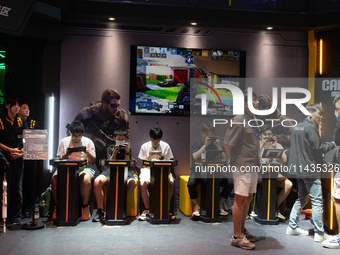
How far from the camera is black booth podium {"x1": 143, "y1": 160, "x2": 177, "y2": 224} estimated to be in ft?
14.9

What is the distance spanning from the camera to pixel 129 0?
18.2 feet

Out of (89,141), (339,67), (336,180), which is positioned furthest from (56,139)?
(339,67)

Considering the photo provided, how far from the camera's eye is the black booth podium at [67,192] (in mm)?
4371

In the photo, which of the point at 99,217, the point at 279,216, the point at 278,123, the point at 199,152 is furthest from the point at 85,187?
the point at 278,123

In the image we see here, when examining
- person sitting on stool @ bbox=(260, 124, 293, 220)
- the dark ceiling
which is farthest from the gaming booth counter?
the dark ceiling

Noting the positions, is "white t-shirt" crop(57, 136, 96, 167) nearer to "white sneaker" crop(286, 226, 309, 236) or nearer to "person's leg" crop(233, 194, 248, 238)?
"person's leg" crop(233, 194, 248, 238)

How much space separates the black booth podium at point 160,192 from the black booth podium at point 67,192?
1031 millimetres

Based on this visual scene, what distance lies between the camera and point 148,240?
3.83 m

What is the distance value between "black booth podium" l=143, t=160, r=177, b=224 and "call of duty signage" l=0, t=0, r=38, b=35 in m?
2.38

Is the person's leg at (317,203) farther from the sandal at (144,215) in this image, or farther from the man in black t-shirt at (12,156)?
the man in black t-shirt at (12,156)

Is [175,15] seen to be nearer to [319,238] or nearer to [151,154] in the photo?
[151,154]

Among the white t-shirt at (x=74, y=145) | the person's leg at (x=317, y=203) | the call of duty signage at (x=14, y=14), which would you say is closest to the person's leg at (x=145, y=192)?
the white t-shirt at (x=74, y=145)

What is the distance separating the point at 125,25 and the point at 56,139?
2273 millimetres

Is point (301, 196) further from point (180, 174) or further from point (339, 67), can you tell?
point (339, 67)
